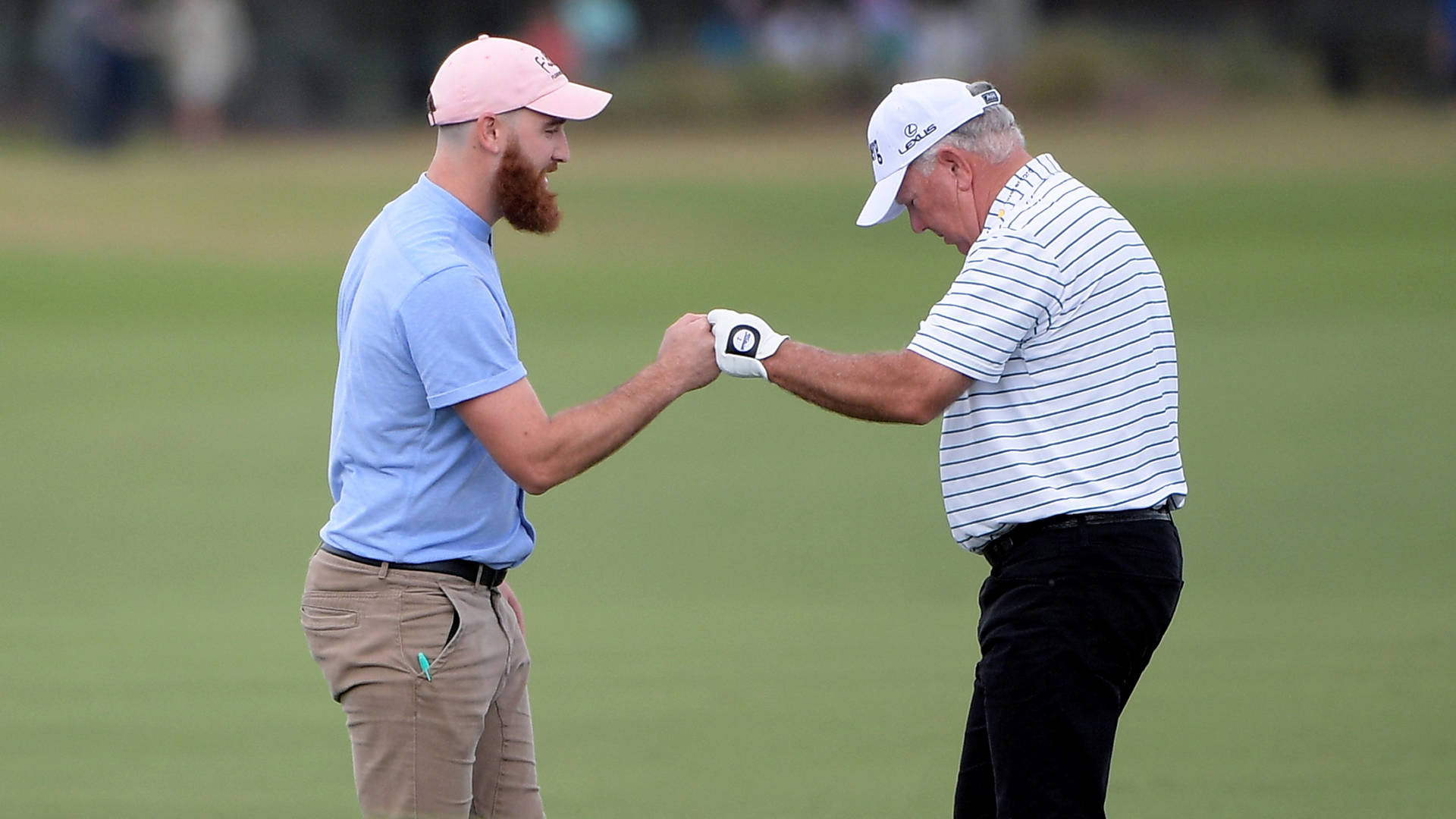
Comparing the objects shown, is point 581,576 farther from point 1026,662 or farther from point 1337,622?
point 1026,662

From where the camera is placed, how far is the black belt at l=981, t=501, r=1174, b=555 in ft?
14.9

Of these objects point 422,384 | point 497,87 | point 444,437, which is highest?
point 497,87

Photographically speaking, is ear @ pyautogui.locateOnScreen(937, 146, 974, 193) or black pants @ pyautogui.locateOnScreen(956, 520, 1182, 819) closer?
black pants @ pyautogui.locateOnScreen(956, 520, 1182, 819)

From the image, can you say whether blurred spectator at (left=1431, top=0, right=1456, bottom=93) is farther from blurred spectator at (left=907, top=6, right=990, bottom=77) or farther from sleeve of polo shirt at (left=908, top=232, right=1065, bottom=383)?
sleeve of polo shirt at (left=908, top=232, right=1065, bottom=383)

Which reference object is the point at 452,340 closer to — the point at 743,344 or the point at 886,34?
the point at 743,344

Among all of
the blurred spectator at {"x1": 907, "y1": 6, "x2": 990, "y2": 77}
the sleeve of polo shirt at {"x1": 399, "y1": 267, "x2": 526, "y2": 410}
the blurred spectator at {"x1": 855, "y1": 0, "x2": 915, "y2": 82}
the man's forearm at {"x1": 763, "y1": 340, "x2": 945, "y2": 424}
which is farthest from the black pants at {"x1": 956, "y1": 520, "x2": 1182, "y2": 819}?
the blurred spectator at {"x1": 855, "y1": 0, "x2": 915, "y2": 82}

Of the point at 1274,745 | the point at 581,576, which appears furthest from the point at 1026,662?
the point at 581,576

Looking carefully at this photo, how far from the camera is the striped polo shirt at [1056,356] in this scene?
443cm

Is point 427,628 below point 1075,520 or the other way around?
below

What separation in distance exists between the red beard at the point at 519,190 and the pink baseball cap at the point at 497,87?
12 cm

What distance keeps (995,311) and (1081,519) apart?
55 centimetres

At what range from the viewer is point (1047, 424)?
4.50 metres

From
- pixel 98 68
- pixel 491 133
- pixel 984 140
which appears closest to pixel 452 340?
pixel 491 133

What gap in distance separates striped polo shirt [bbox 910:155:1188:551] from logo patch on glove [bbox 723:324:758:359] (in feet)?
1.34
